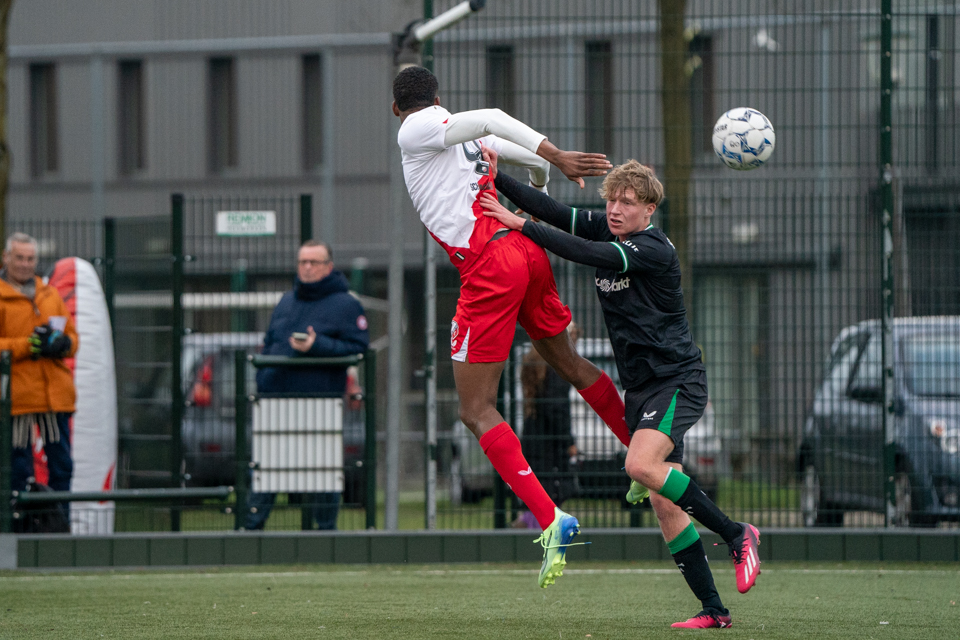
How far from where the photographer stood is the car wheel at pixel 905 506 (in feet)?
27.9

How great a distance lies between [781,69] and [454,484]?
385 cm

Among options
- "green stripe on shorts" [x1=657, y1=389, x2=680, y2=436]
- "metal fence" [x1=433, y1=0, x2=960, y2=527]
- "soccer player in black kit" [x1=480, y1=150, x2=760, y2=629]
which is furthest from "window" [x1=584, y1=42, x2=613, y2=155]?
"green stripe on shorts" [x1=657, y1=389, x2=680, y2=436]

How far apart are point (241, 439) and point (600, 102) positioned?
11.8ft

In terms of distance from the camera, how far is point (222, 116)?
22.0 metres

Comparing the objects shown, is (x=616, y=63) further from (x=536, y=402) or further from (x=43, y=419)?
(x=43, y=419)

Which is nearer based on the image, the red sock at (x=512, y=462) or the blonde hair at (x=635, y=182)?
the blonde hair at (x=635, y=182)

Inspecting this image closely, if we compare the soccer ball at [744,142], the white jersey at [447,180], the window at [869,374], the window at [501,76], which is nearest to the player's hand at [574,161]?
the white jersey at [447,180]

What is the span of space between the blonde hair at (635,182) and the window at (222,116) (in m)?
17.3

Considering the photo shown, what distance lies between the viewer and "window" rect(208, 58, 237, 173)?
71.8 ft

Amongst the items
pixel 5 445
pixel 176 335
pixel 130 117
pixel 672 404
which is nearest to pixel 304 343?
pixel 176 335

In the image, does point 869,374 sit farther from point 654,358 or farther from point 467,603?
point 467,603

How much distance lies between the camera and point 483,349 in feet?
17.9

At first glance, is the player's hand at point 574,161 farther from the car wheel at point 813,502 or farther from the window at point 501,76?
the car wheel at point 813,502

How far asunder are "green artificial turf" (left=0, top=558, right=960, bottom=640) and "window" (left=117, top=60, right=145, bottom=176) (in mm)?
15817
